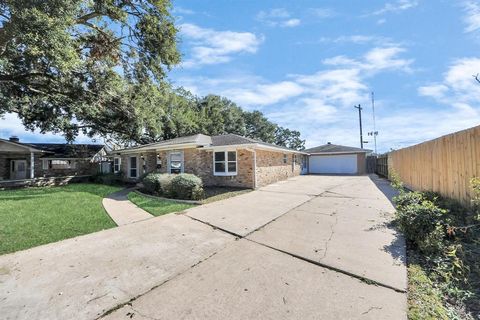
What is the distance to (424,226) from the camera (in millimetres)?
4438

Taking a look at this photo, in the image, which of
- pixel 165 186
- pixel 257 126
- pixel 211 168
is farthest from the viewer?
pixel 257 126

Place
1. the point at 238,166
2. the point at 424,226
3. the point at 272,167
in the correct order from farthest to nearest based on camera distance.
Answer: the point at 272,167 < the point at 238,166 < the point at 424,226

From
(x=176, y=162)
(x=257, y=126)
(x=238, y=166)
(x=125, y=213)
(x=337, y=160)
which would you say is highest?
(x=257, y=126)

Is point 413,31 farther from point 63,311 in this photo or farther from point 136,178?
point 136,178

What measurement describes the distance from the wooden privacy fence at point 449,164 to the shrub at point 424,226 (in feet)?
5.33

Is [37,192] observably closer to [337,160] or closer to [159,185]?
[159,185]

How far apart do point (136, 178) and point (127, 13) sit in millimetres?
11493

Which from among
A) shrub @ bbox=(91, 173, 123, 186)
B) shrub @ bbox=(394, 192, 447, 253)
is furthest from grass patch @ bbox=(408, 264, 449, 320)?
shrub @ bbox=(91, 173, 123, 186)

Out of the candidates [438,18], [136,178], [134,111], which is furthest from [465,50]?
[136,178]

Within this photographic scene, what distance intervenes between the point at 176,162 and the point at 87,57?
702 centimetres

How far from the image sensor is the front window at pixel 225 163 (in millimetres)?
13722

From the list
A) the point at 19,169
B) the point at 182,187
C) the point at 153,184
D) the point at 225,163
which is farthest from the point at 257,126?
the point at 182,187

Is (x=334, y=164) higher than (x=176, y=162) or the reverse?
the reverse

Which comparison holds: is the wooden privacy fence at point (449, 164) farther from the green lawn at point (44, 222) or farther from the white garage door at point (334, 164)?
the white garage door at point (334, 164)
